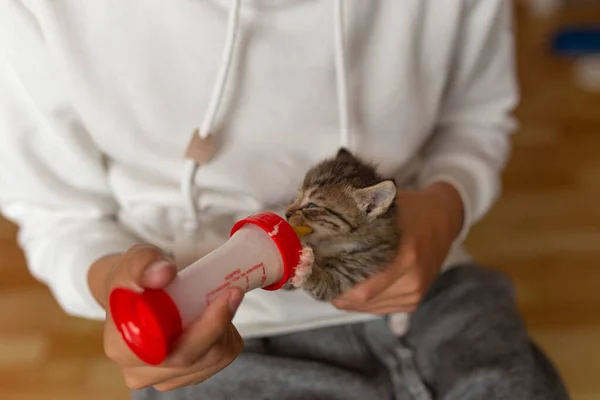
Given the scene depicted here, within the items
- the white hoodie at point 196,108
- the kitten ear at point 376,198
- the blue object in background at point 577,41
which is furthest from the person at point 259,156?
the blue object in background at point 577,41

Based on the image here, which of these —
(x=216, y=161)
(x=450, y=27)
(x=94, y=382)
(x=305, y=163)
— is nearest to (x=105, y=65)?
(x=216, y=161)

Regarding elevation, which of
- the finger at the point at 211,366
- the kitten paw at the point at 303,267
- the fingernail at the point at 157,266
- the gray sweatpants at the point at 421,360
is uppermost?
the fingernail at the point at 157,266

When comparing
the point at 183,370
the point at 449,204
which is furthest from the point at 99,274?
the point at 449,204

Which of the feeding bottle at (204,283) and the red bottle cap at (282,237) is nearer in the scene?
the feeding bottle at (204,283)

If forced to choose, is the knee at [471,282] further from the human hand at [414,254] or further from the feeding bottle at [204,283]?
the feeding bottle at [204,283]

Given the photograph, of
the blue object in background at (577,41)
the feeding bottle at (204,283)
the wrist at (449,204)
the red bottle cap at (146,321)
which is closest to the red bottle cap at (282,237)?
the feeding bottle at (204,283)

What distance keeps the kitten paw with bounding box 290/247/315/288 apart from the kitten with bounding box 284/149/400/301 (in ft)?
0.11

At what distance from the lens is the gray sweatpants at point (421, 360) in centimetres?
69

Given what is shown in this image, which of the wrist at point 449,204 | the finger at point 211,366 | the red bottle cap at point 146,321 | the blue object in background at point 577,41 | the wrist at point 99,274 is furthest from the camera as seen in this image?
the blue object in background at point 577,41

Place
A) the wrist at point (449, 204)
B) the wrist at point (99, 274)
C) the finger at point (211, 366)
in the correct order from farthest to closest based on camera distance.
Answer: the wrist at point (449, 204)
the wrist at point (99, 274)
the finger at point (211, 366)

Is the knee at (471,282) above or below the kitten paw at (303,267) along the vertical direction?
below

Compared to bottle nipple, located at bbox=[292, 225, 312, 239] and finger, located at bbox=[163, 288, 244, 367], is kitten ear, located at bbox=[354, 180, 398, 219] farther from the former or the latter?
finger, located at bbox=[163, 288, 244, 367]

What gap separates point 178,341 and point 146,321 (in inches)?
1.8

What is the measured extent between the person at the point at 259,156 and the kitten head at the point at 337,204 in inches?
3.1
